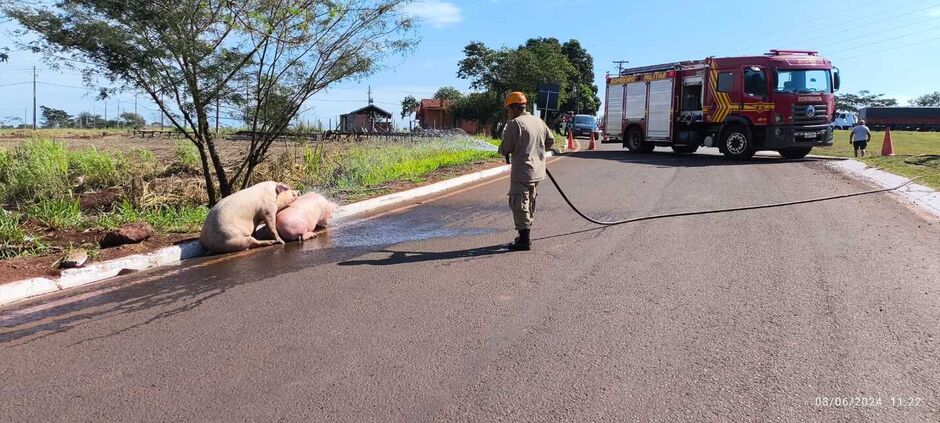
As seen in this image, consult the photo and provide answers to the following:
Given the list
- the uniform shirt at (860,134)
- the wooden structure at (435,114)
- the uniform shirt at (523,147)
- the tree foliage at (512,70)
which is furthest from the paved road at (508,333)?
the wooden structure at (435,114)

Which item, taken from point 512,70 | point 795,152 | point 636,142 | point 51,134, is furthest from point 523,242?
point 51,134

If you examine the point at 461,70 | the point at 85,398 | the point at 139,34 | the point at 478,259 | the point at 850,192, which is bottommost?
the point at 85,398

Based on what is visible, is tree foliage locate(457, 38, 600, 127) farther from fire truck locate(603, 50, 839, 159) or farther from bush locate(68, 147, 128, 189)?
bush locate(68, 147, 128, 189)

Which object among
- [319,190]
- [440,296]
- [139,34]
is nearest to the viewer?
[440,296]

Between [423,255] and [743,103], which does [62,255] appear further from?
[743,103]

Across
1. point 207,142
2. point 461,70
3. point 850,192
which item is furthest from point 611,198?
point 461,70

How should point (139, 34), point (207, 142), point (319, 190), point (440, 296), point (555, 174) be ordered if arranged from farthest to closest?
point (555, 174) → point (319, 190) → point (207, 142) → point (139, 34) → point (440, 296)

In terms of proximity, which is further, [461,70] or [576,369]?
[461,70]

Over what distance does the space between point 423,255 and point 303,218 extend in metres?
2.00

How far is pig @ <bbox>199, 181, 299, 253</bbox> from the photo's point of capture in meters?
7.00

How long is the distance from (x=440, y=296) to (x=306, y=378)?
5.65 feet

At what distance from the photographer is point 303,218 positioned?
7879 mm

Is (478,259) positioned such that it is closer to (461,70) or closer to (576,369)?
(576,369)

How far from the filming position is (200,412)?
10.6ft
